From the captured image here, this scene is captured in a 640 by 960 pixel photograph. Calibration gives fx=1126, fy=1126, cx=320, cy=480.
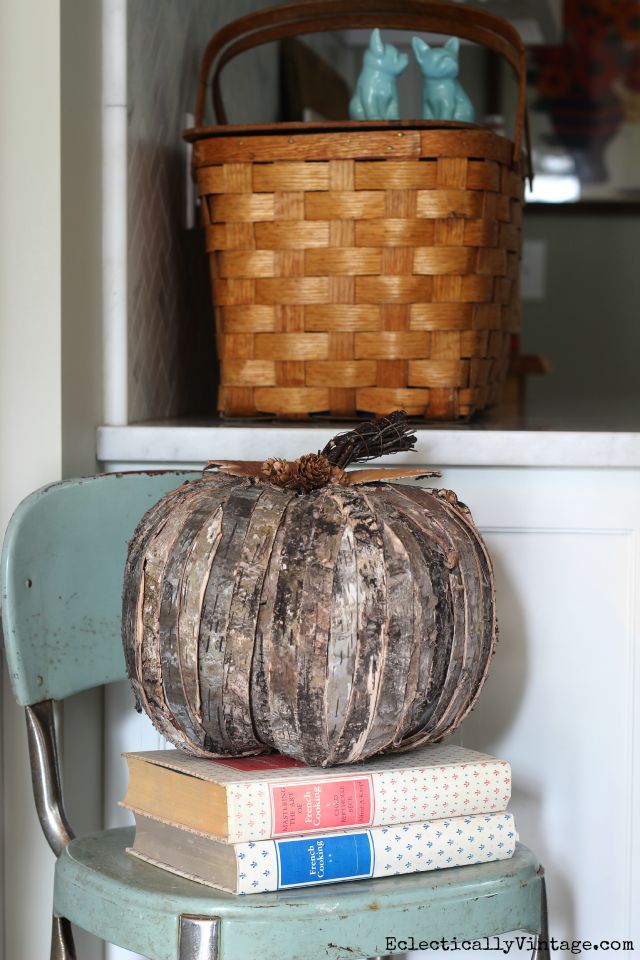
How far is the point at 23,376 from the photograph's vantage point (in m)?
0.96

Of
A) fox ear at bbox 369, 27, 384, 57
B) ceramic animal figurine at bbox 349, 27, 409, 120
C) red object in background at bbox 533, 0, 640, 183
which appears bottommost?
ceramic animal figurine at bbox 349, 27, 409, 120

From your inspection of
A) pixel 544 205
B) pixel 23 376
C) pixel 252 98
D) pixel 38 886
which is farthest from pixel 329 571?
pixel 544 205

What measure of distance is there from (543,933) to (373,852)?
170mm

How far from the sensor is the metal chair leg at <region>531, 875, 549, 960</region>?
2.58 feet

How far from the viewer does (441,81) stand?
112 centimetres

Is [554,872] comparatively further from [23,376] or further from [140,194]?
[140,194]

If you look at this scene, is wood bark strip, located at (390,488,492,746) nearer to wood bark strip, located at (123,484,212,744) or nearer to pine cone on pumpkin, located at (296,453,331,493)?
pine cone on pumpkin, located at (296,453,331,493)

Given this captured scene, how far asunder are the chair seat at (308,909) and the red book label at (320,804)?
0.04 meters

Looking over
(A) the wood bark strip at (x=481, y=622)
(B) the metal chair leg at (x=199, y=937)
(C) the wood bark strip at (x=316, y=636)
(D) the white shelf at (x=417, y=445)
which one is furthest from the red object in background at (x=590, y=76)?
(B) the metal chair leg at (x=199, y=937)

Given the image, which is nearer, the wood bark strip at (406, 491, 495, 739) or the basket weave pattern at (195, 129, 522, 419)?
the wood bark strip at (406, 491, 495, 739)

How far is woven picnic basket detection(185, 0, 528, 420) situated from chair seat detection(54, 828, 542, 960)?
1.55ft

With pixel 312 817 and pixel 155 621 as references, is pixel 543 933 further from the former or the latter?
pixel 155 621

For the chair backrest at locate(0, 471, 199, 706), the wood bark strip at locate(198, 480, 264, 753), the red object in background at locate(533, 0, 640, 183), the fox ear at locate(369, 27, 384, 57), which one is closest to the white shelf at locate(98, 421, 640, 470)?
the chair backrest at locate(0, 471, 199, 706)

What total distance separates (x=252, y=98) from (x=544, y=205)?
1.42 m
